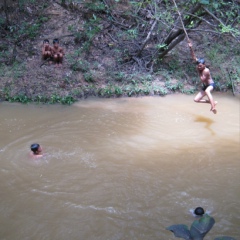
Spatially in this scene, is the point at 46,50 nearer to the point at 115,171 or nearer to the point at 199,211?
the point at 115,171

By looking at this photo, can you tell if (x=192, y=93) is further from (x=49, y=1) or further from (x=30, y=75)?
(x=49, y=1)

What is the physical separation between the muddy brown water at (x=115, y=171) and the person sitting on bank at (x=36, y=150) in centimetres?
13

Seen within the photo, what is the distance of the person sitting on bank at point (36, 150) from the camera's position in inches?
198

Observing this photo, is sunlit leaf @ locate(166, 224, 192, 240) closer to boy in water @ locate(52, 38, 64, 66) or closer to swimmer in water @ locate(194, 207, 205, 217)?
swimmer in water @ locate(194, 207, 205, 217)

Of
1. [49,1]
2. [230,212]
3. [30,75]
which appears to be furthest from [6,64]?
[230,212]

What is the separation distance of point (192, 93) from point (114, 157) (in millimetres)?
4531

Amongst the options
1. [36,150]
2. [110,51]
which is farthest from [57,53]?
[36,150]

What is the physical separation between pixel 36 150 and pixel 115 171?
140cm

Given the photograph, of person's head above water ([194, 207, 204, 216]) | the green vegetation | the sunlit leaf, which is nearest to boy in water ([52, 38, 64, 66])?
the green vegetation

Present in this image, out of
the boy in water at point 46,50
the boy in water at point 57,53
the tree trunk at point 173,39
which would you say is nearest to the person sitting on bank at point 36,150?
the boy in water at point 57,53

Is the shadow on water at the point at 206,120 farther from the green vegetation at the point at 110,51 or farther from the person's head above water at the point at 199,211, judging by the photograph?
the person's head above water at the point at 199,211

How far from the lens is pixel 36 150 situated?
5.07 m

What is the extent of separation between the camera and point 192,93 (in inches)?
353

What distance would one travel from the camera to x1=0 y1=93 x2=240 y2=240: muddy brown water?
12.3 ft
